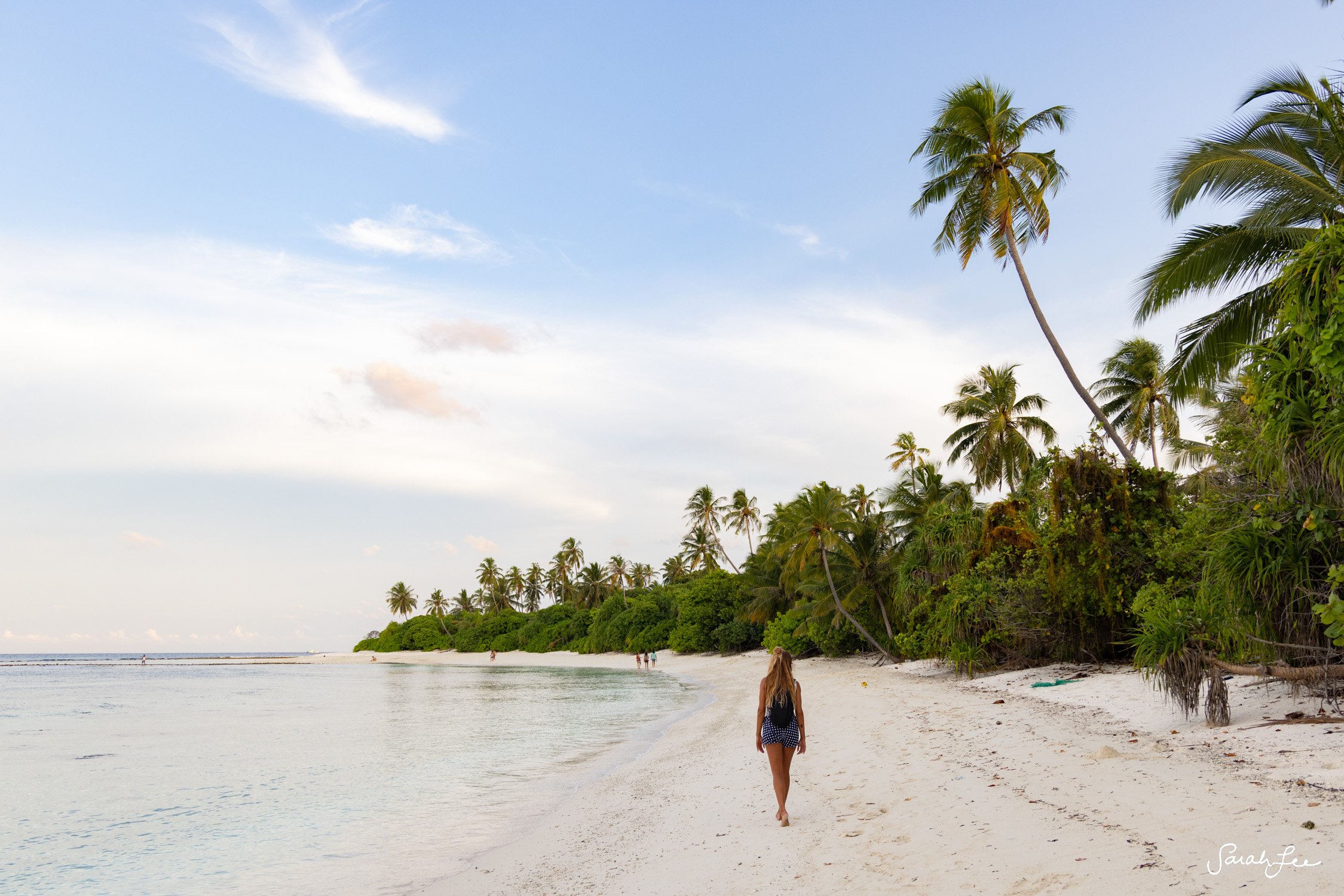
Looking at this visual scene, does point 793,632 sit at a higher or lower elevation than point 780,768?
lower

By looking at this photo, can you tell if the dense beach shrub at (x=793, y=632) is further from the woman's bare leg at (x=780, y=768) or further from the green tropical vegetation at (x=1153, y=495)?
the woman's bare leg at (x=780, y=768)

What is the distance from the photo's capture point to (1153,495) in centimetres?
1611

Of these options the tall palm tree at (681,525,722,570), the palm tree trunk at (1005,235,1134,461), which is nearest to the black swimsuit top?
the palm tree trunk at (1005,235,1134,461)

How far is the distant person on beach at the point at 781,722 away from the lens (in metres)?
6.91

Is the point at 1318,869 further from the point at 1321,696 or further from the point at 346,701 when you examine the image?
the point at 346,701

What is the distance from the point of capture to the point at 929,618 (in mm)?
24547

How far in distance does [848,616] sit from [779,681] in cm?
2468

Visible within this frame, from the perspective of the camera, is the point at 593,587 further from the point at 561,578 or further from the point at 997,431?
the point at 997,431

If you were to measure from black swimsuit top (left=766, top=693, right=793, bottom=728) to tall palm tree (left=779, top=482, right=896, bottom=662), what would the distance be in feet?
79.9

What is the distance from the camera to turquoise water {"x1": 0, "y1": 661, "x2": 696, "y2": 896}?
27.3ft

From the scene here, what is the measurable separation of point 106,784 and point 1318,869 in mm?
17222

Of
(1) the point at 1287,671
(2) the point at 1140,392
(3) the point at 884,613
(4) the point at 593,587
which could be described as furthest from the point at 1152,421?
(4) the point at 593,587

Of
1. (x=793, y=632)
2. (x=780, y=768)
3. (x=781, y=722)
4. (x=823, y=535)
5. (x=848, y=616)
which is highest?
(x=823, y=535)

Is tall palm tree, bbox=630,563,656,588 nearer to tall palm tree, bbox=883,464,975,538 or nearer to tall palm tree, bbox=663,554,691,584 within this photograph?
tall palm tree, bbox=663,554,691,584
